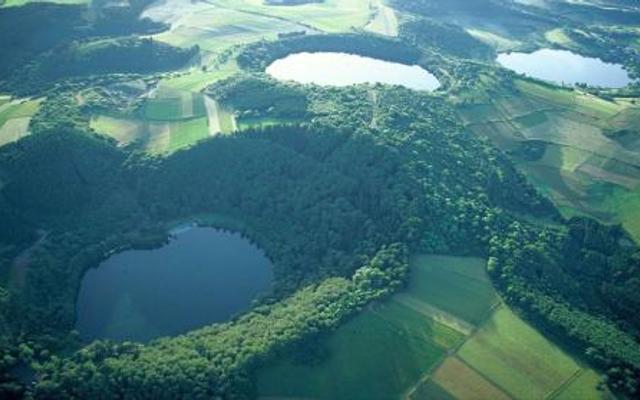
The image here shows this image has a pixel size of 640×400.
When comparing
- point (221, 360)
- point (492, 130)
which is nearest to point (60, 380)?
point (221, 360)

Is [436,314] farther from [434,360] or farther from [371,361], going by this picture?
[371,361]

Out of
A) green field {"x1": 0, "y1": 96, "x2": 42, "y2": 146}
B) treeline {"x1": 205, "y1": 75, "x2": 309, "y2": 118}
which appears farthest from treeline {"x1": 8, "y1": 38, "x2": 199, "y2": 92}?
treeline {"x1": 205, "y1": 75, "x2": 309, "y2": 118}

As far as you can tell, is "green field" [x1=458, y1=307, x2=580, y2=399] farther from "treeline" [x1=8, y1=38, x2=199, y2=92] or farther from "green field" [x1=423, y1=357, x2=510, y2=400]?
"treeline" [x1=8, y1=38, x2=199, y2=92]

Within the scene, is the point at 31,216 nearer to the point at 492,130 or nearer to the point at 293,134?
the point at 293,134

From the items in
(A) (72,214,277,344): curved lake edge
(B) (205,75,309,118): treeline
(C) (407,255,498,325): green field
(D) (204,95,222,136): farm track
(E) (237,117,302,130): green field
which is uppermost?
(B) (205,75,309,118): treeline

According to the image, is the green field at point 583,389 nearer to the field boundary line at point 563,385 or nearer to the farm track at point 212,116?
the field boundary line at point 563,385

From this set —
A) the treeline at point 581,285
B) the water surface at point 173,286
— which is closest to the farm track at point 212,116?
the water surface at point 173,286
